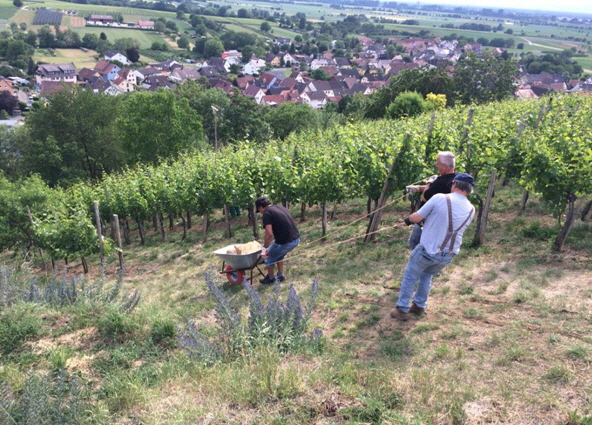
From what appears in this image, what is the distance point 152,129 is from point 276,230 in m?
22.7

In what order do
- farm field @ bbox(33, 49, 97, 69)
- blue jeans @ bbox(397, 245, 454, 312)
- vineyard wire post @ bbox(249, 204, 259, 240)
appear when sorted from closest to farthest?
blue jeans @ bbox(397, 245, 454, 312), vineyard wire post @ bbox(249, 204, 259, 240), farm field @ bbox(33, 49, 97, 69)

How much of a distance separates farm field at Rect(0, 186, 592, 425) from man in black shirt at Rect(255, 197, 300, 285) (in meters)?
0.66

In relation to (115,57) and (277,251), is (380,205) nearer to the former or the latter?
(277,251)

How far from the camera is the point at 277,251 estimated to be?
776 cm

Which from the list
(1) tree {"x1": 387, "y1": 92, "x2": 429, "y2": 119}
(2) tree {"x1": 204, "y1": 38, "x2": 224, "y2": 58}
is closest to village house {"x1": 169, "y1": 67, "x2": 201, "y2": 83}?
(2) tree {"x1": 204, "y1": 38, "x2": 224, "y2": 58}

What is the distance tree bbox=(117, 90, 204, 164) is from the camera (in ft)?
90.9

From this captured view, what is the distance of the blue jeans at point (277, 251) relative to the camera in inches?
303

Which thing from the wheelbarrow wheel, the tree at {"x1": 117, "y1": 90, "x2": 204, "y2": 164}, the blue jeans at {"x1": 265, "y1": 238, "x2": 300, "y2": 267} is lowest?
the tree at {"x1": 117, "y1": 90, "x2": 204, "y2": 164}

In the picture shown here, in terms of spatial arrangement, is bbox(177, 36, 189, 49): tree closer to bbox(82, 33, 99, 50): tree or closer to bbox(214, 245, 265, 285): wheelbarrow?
bbox(82, 33, 99, 50): tree

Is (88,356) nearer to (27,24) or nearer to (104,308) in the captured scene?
(104,308)

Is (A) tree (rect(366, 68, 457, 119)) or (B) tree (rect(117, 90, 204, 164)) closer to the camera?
(B) tree (rect(117, 90, 204, 164))

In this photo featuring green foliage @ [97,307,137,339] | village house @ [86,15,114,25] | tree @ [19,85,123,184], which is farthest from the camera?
village house @ [86,15,114,25]

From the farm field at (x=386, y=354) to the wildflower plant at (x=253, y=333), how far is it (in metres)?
0.16

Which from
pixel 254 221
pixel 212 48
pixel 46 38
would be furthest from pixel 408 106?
pixel 46 38
